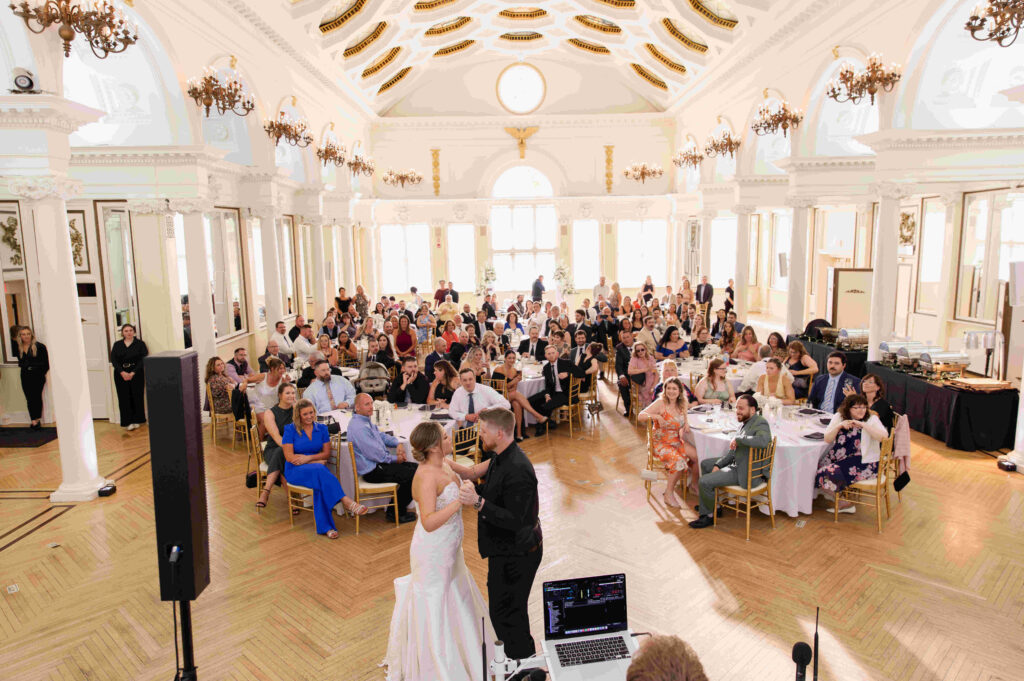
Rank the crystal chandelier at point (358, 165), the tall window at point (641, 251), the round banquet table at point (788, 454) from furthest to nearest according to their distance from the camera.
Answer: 1. the tall window at point (641, 251)
2. the crystal chandelier at point (358, 165)
3. the round banquet table at point (788, 454)

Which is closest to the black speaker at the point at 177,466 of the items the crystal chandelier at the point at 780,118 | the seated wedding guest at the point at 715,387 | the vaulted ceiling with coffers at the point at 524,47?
the seated wedding guest at the point at 715,387

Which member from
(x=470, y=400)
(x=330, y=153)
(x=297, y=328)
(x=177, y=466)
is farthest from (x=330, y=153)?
(x=177, y=466)

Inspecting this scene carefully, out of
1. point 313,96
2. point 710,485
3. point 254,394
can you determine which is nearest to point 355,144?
point 313,96

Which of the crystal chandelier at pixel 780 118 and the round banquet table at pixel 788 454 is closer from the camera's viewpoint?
the round banquet table at pixel 788 454

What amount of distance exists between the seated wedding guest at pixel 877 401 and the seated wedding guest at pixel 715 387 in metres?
1.56

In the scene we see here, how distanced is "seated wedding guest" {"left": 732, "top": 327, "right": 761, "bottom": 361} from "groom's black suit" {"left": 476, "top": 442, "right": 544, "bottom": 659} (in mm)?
6481

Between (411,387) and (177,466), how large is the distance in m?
4.58

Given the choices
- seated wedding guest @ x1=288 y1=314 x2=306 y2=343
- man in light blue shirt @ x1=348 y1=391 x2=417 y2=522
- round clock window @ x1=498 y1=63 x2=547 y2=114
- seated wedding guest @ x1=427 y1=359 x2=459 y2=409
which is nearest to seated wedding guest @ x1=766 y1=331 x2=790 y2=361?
seated wedding guest @ x1=427 y1=359 x2=459 y2=409

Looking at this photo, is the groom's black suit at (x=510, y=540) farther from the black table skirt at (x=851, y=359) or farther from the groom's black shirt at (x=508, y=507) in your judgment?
the black table skirt at (x=851, y=359)

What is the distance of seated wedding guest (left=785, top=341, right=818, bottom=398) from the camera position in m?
8.16

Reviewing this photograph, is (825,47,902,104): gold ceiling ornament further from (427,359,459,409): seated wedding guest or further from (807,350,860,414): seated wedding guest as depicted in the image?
(427,359,459,409): seated wedding guest

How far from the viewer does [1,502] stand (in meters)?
6.69

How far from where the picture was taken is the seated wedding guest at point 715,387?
7.44 m

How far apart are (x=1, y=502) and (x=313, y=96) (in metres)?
10.5
